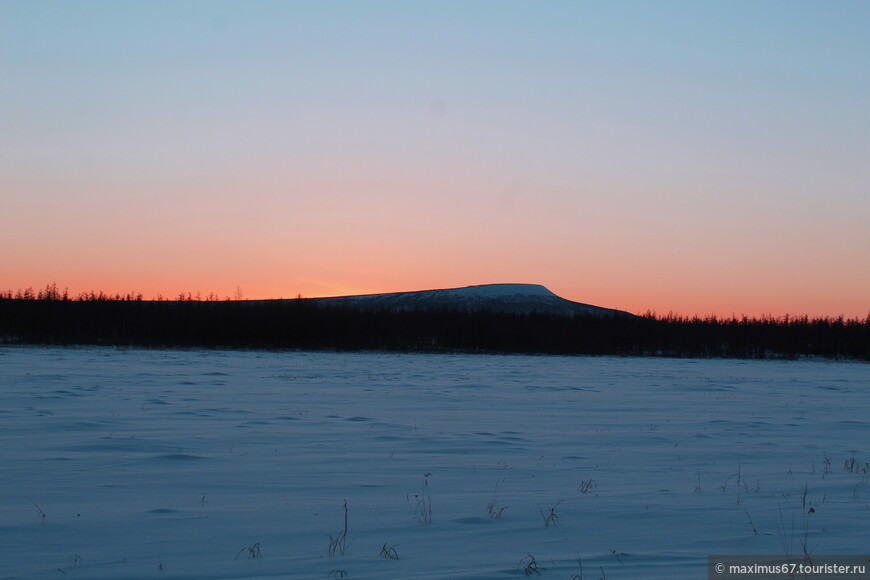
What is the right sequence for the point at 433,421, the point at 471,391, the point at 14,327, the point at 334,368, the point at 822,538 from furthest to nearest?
the point at 14,327
the point at 334,368
the point at 471,391
the point at 433,421
the point at 822,538

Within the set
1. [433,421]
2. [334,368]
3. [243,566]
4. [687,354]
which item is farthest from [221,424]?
[687,354]

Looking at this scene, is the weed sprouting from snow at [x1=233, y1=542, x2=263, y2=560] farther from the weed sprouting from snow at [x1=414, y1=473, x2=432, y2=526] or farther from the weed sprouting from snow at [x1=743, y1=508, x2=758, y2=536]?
the weed sprouting from snow at [x1=743, y1=508, x2=758, y2=536]

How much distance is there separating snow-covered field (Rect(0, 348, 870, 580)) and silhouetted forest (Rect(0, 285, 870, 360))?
28780 mm

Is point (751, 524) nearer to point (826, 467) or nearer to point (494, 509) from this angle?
point (494, 509)

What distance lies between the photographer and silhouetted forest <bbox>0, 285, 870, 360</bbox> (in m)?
41.0

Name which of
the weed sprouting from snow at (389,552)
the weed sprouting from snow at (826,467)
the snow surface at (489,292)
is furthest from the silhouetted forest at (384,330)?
the snow surface at (489,292)

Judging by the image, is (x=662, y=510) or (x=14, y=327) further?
(x=14, y=327)

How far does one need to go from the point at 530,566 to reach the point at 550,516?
117 centimetres

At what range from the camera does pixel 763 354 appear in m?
44.1

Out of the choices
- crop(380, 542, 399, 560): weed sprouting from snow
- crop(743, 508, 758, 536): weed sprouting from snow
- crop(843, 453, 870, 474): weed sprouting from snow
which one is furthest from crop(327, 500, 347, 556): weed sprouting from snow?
crop(843, 453, 870, 474): weed sprouting from snow

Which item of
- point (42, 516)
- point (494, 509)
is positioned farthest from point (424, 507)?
point (42, 516)

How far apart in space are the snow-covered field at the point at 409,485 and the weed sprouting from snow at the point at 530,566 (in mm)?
14

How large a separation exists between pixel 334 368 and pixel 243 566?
1816 cm

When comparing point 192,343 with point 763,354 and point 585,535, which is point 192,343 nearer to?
point 763,354
